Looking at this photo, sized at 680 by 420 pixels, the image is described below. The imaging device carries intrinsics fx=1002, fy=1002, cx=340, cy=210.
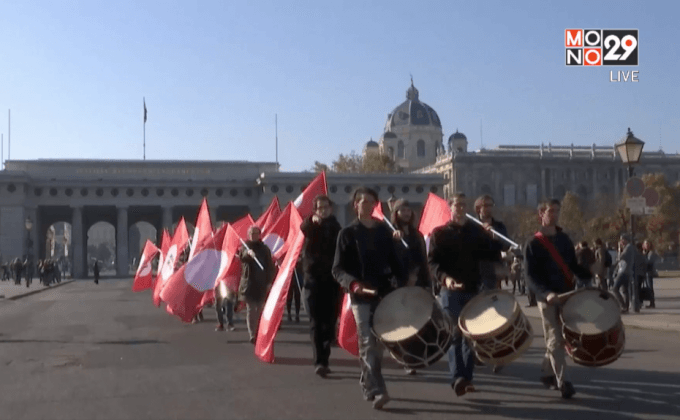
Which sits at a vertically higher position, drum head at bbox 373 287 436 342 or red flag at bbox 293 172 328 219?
red flag at bbox 293 172 328 219

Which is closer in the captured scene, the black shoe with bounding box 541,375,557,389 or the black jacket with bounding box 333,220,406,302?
the black jacket with bounding box 333,220,406,302

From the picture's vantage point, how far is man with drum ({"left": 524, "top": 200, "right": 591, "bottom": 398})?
853 cm

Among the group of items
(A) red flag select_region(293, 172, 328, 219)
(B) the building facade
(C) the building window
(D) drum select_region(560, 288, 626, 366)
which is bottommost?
(D) drum select_region(560, 288, 626, 366)

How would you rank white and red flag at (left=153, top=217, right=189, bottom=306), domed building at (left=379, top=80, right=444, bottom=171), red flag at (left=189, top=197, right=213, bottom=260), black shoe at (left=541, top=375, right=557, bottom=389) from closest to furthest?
black shoe at (left=541, top=375, right=557, bottom=389) < red flag at (left=189, top=197, right=213, bottom=260) < white and red flag at (left=153, top=217, right=189, bottom=306) < domed building at (left=379, top=80, right=444, bottom=171)

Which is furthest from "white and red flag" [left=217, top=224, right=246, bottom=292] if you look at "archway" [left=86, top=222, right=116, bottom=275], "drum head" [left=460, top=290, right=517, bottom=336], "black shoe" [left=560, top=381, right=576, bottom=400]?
"archway" [left=86, top=222, right=116, bottom=275]

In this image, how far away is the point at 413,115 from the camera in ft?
511

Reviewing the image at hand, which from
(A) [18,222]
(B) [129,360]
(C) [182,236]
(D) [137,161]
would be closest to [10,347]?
(B) [129,360]

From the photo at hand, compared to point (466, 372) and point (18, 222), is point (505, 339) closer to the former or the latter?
point (466, 372)

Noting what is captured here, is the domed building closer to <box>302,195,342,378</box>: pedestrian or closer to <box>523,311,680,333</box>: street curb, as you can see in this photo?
<box>523,311,680,333</box>: street curb

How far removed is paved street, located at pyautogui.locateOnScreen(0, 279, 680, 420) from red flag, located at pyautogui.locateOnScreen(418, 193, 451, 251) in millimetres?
2100

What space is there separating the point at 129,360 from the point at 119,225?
73.4m

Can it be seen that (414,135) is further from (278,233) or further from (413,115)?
(278,233)

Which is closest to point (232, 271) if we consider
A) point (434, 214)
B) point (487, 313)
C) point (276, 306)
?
point (434, 214)

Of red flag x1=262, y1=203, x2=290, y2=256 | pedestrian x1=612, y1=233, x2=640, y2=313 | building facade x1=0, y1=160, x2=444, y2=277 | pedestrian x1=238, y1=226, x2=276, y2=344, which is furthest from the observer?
building facade x1=0, y1=160, x2=444, y2=277
